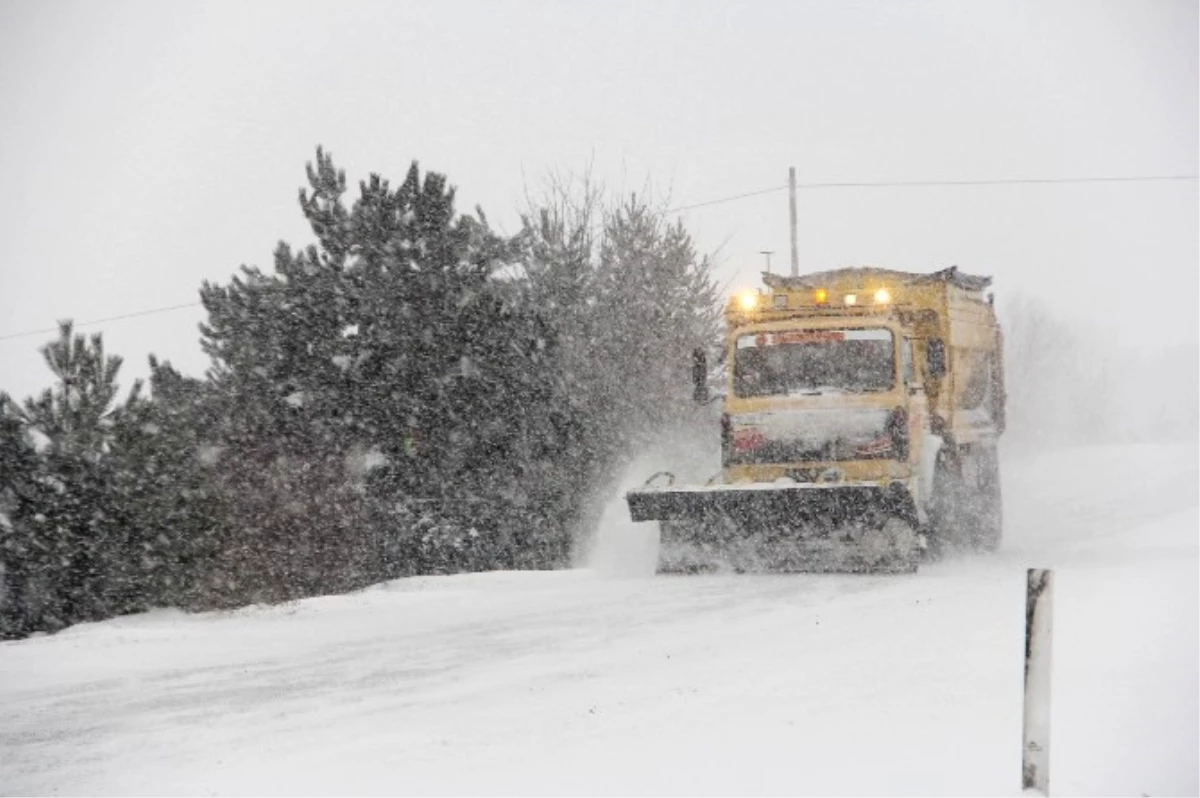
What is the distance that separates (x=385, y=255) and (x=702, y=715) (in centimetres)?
1551

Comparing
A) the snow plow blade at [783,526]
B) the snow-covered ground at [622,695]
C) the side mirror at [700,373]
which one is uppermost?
the side mirror at [700,373]

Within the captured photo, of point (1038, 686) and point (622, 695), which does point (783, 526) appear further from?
point (1038, 686)

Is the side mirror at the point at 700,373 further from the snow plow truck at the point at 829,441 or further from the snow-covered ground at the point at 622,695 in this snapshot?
the snow-covered ground at the point at 622,695

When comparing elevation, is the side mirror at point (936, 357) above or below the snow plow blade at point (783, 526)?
above

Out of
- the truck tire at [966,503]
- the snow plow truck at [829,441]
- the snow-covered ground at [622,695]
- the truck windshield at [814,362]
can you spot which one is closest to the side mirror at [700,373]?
the snow plow truck at [829,441]

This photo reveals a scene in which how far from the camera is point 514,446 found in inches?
821

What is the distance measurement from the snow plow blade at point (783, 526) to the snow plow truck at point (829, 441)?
0.04 feet

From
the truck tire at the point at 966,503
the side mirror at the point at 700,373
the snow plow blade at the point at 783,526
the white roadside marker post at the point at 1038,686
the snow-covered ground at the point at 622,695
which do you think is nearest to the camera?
the white roadside marker post at the point at 1038,686

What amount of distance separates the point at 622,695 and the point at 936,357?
8.25m

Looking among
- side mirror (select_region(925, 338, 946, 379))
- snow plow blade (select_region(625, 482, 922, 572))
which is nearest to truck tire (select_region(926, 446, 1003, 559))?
side mirror (select_region(925, 338, 946, 379))

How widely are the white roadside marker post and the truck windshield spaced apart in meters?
8.60

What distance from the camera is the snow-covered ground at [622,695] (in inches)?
224

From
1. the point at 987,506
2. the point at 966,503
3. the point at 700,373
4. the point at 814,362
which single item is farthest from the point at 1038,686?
the point at 987,506

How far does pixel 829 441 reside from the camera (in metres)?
13.8
